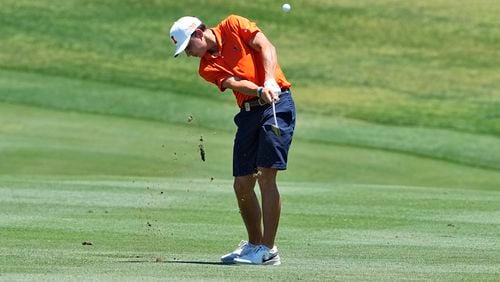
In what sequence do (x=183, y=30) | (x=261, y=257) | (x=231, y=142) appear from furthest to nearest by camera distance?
(x=231, y=142) → (x=261, y=257) → (x=183, y=30)

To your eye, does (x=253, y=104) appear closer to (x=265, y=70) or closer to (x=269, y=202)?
(x=265, y=70)

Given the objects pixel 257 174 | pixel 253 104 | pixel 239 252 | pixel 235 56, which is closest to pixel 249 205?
pixel 257 174

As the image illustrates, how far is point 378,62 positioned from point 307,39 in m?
2.56

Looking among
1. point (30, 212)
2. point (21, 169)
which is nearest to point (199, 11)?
point (21, 169)

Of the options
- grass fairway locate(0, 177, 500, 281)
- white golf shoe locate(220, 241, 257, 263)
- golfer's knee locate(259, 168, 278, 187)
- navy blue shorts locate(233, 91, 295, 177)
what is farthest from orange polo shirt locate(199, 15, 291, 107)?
grass fairway locate(0, 177, 500, 281)

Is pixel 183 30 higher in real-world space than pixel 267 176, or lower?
higher

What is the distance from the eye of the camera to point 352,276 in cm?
880

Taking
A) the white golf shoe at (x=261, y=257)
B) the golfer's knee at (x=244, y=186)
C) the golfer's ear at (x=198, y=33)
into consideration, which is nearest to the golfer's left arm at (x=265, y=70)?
the golfer's ear at (x=198, y=33)

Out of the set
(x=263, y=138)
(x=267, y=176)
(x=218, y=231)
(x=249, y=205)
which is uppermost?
(x=263, y=138)

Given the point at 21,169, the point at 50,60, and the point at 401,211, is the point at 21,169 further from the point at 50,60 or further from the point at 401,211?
the point at 50,60

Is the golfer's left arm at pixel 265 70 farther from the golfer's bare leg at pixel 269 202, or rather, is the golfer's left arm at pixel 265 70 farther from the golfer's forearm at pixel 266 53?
the golfer's bare leg at pixel 269 202

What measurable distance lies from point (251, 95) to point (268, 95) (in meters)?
0.26

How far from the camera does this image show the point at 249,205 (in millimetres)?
10414

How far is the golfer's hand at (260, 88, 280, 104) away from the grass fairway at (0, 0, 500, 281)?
1188 millimetres
